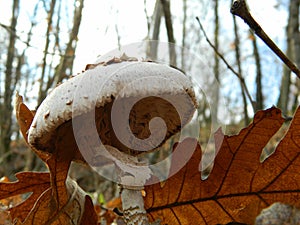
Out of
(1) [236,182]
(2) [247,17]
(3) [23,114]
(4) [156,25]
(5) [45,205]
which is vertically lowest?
(5) [45,205]

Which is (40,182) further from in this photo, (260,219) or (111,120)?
(260,219)

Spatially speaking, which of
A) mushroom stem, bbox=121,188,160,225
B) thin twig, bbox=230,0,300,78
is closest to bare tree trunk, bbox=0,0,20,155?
mushroom stem, bbox=121,188,160,225

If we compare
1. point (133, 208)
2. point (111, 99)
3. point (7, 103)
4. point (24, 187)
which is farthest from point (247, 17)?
point (7, 103)

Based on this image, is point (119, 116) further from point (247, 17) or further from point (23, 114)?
point (247, 17)

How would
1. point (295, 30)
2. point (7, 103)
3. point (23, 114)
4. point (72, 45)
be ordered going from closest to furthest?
1. point (23, 114)
2. point (295, 30)
3. point (72, 45)
4. point (7, 103)

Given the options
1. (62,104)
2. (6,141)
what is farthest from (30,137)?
(6,141)

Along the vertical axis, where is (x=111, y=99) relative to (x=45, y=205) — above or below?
above

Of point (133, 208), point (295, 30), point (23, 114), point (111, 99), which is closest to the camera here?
point (111, 99)

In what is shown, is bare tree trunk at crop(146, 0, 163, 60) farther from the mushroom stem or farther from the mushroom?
the mushroom stem
